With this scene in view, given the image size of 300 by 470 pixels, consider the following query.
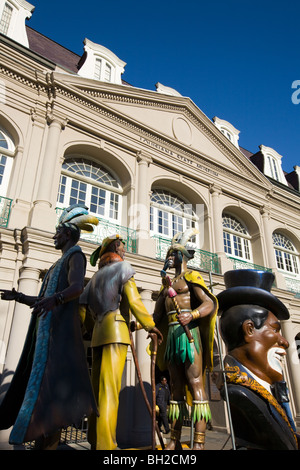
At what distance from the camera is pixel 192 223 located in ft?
44.4

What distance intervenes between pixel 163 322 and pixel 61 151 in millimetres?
7664

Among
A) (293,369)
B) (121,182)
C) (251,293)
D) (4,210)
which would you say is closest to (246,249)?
(293,369)

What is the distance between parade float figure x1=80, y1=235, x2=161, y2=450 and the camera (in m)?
2.50

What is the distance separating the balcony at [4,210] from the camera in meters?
8.09

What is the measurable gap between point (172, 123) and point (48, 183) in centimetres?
684

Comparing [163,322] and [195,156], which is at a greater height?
[195,156]

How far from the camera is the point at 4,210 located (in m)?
8.23

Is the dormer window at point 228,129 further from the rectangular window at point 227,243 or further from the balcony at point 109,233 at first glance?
the balcony at point 109,233

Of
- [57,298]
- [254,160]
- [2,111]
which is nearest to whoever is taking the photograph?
[57,298]

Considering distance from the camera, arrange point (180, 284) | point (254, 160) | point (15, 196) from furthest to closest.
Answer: point (254, 160)
point (15, 196)
point (180, 284)

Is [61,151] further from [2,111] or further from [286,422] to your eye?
[286,422]

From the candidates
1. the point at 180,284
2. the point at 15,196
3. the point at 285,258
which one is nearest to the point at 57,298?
the point at 180,284

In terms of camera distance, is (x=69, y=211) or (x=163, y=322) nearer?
(x=69, y=211)
